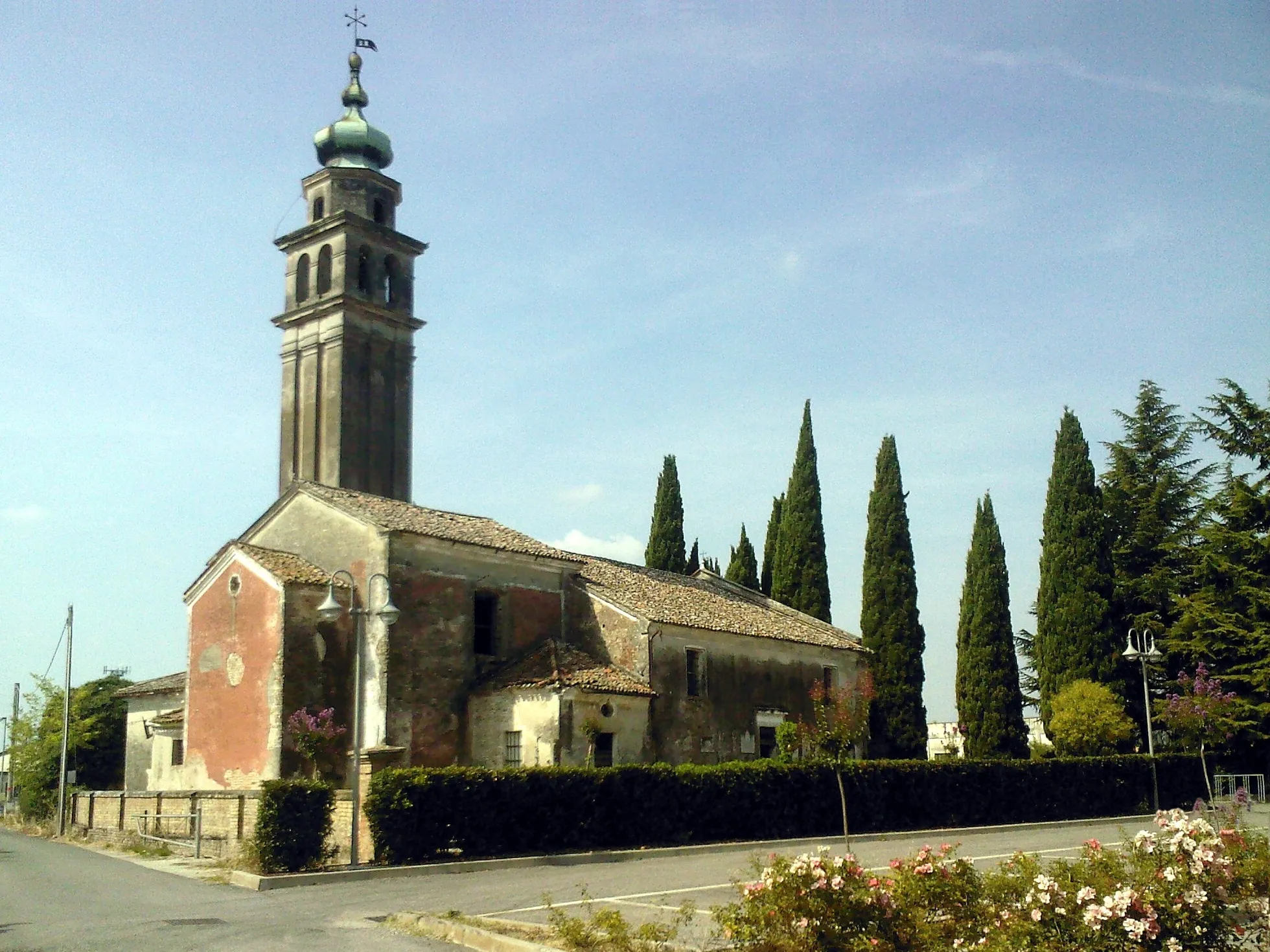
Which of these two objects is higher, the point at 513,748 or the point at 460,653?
the point at 460,653

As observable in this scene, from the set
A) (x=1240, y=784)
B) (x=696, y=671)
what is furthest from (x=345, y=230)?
(x=1240, y=784)

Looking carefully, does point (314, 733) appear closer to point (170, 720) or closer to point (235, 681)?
point (235, 681)

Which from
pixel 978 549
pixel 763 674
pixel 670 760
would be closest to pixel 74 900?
pixel 670 760

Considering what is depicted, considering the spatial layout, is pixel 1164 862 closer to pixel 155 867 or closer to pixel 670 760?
pixel 155 867

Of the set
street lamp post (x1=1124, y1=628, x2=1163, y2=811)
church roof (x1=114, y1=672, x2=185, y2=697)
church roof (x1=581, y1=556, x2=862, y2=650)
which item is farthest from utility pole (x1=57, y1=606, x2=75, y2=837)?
street lamp post (x1=1124, y1=628, x2=1163, y2=811)

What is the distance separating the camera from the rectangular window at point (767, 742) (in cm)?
Answer: 3484

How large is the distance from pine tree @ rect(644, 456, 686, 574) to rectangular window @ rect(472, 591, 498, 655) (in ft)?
67.7

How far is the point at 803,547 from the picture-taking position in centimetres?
4641

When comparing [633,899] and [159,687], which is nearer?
[633,899]

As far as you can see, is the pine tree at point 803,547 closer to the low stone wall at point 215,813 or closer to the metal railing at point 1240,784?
the metal railing at point 1240,784

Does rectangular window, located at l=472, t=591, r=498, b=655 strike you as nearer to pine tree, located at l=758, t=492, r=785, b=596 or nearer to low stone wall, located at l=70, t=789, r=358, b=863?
low stone wall, located at l=70, t=789, r=358, b=863

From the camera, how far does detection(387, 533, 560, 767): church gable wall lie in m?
28.8

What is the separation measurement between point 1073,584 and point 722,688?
1878cm

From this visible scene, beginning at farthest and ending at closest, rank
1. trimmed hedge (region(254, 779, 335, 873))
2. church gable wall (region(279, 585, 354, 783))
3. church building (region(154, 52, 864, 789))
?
church building (region(154, 52, 864, 789))
church gable wall (region(279, 585, 354, 783))
trimmed hedge (region(254, 779, 335, 873))
